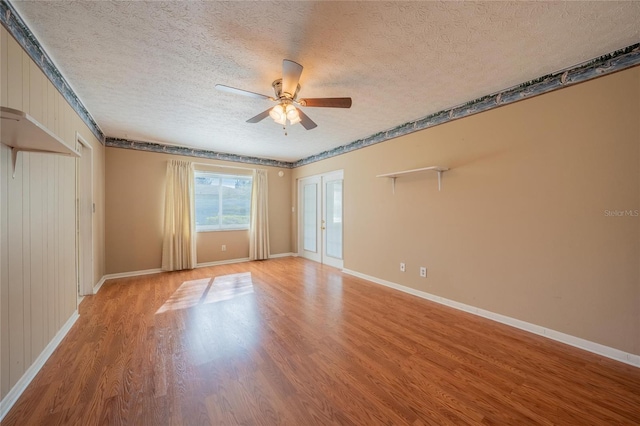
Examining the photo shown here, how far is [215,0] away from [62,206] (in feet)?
8.20

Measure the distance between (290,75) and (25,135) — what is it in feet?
5.58

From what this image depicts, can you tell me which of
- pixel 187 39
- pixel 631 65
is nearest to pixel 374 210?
pixel 631 65

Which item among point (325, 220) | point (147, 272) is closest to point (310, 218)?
point (325, 220)

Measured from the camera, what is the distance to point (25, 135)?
1.43 meters

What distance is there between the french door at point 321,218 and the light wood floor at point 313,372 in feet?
7.31

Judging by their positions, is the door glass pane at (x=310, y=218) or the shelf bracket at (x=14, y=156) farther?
the door glass pane at (x=310, y=218)

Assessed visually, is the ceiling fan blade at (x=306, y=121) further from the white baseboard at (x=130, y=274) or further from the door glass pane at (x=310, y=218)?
the white baseboard at (x=130, y=274)

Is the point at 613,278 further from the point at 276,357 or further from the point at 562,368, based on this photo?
the point at 276,357

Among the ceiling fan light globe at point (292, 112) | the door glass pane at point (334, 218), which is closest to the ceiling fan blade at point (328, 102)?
the ceiling fan light globe at point (292, 112)

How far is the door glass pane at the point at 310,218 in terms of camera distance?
591 centimetres

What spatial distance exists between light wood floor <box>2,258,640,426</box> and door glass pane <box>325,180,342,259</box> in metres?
2.14

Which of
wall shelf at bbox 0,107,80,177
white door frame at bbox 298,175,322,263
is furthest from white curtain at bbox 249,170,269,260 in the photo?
wall shelf at bbox 0,107,80,177

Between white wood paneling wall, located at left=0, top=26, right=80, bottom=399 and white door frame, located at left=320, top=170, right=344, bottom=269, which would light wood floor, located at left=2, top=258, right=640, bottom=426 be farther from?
white door frame, located at left=320, top=170, right=344, bottom=269

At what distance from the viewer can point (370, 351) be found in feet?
7.17
